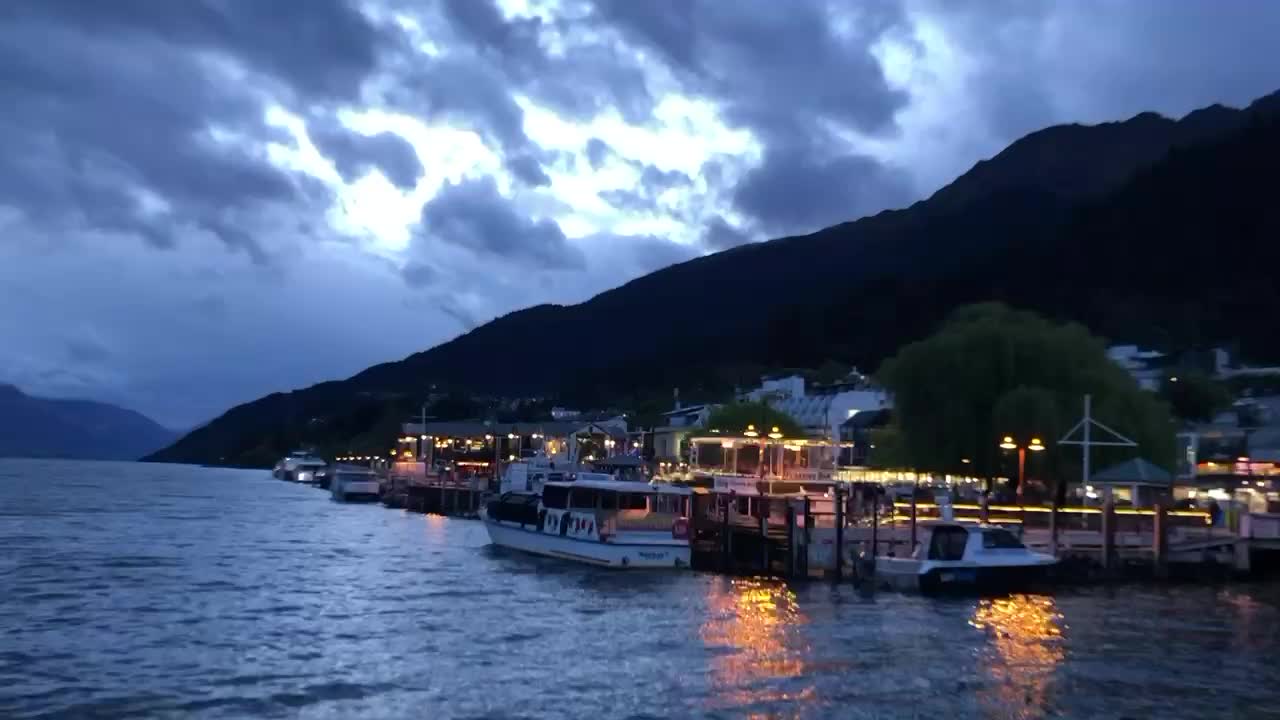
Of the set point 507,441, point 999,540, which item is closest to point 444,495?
point 507,441

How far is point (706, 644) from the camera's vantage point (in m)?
32.6

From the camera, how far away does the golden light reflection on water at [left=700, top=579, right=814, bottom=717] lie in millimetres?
26422

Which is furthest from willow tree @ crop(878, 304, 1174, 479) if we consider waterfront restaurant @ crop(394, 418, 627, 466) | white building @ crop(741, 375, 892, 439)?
white building @ crop(741, 375, 892, 439)

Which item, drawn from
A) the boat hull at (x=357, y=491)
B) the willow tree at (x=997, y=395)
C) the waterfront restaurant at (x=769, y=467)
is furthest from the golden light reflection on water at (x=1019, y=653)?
the boat hull at (x=357, y=491)

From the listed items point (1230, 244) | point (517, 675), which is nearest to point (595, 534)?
point (517, 675)

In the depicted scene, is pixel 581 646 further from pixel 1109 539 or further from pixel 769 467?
pixel 769 467

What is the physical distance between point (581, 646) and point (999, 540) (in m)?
17.0

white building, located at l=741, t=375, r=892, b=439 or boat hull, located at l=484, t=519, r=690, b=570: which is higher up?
white building, located at l=741, t=375, r=892, b=439

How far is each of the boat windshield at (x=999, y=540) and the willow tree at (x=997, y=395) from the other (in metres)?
14.7

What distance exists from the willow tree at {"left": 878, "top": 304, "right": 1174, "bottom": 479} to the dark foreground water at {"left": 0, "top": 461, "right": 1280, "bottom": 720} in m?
14.2

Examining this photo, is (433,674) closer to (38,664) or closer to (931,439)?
(38,664)

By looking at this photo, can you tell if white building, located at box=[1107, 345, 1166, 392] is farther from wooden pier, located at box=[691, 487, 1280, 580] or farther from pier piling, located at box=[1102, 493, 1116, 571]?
pier piling, located at box=[1102, 493, 1116, 571]

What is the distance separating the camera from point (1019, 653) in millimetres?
31547

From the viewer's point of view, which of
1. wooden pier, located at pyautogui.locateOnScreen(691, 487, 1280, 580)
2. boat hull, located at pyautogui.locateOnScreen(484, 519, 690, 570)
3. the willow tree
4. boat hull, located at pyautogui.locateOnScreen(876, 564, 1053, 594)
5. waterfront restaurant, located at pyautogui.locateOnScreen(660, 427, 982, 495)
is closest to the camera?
boat hull, located at pyautogui.locateOnScreen(876, 564, 1053, 594)
